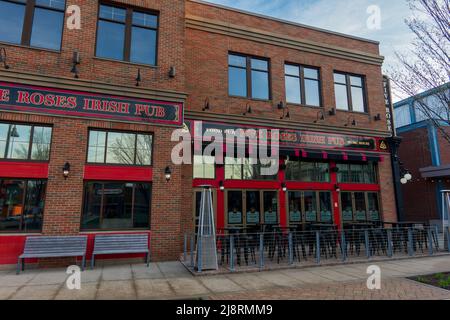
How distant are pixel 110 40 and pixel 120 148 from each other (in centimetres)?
392

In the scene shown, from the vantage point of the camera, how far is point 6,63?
8.78m

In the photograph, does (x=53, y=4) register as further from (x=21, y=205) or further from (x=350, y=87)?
(x=350, y=87)

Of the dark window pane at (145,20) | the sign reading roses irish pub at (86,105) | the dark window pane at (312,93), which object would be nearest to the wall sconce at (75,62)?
the sign reading roses irish pub at (86,105)

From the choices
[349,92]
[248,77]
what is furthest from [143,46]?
[349,92]

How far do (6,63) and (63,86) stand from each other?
1.65 metres

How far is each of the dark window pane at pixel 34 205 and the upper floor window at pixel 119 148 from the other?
5.22ft

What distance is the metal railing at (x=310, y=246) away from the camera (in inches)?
339

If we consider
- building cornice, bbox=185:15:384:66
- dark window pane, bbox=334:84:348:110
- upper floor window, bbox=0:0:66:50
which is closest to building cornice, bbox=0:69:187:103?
upper floor window, bbox=0:0:66:50

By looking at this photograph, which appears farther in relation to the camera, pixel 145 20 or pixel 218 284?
pixel 145 20

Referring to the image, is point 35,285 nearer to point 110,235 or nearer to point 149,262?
point 110,235

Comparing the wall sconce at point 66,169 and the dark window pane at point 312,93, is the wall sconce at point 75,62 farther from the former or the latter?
the dark window pane at point 312,93

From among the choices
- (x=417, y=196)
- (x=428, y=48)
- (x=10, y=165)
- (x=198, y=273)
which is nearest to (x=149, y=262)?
(x=198, y=273)

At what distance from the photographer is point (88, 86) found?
9.45 metres

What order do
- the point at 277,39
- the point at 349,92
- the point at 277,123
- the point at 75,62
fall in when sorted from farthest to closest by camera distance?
the point at 349,92 → the point at 277,39 → the point at 277,123 → the point at 75,62
